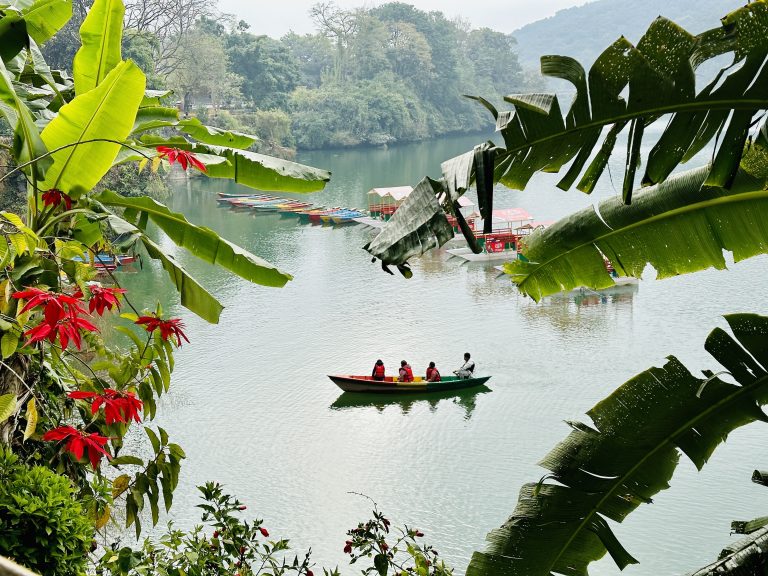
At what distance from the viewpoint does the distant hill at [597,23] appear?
176ft

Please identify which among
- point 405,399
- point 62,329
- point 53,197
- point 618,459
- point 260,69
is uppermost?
point 260,69

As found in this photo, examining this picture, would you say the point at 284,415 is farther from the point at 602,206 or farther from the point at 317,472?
the point at 602,206

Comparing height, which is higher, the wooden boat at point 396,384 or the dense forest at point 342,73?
the dense forest at point 342,73

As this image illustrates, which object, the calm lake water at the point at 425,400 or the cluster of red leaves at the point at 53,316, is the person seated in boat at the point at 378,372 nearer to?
the calm lake water at the point at 425,400

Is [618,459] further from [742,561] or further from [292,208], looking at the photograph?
[292,208]

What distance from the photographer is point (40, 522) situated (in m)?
1.77

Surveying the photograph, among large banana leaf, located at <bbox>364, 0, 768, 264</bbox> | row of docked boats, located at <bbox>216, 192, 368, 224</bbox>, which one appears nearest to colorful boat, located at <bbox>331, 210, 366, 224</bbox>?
row of docked boats, located at <bbox>216, 192, 368, 224</bbox>

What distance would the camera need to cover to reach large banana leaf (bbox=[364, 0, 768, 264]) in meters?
1.53

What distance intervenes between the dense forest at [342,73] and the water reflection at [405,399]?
605 inches

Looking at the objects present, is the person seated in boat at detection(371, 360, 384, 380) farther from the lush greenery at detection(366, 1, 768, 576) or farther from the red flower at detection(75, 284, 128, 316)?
the lush greenery at detection(366, 1, 768, 576)

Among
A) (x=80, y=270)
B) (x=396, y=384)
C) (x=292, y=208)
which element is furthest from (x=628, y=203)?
(x=292, y=208)

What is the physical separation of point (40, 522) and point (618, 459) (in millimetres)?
1149

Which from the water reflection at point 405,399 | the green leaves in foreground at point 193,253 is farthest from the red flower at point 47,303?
the water reflection at point 405,399

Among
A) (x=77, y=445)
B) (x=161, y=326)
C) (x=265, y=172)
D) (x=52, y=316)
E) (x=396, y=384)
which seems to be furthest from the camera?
(x=396, y=384)
